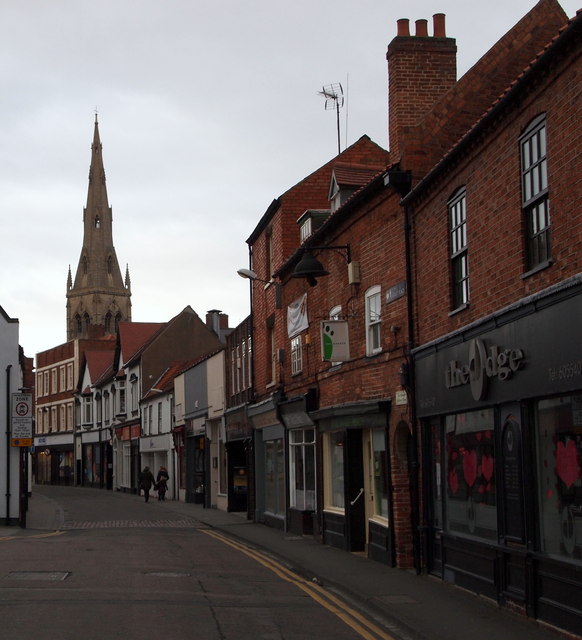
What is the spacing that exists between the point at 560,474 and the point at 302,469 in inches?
570

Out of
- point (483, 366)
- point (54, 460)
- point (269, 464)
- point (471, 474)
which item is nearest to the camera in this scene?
point (483, 366)

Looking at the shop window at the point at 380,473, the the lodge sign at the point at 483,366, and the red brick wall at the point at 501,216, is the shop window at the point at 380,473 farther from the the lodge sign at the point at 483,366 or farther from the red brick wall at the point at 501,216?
the the lodge sign at the point at 483,366

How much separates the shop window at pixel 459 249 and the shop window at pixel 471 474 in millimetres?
1820

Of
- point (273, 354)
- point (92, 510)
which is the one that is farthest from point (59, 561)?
point (92, 510)

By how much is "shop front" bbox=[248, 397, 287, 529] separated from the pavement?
3.15 meters

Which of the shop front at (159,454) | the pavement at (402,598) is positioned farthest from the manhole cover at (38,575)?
the shop front at (159,454)

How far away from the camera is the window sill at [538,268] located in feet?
37.8

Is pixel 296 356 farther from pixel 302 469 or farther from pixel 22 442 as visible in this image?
pixel 22 442

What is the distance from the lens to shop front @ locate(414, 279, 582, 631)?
431 inches

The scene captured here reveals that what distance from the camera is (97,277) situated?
150 metres

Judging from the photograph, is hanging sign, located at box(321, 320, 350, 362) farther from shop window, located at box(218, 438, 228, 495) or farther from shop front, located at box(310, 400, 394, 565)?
shop window, located at box(218, 438, 228, 495)

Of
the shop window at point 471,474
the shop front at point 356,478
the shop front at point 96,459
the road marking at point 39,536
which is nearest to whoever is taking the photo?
the shop window at point 471,474

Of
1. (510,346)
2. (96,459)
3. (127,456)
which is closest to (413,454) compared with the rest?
(510,346)

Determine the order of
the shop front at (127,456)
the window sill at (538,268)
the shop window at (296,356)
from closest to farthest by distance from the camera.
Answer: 1. the window sill at (538,268)
2. the shop window at (296,356)
3. the shop front at (127,456)
